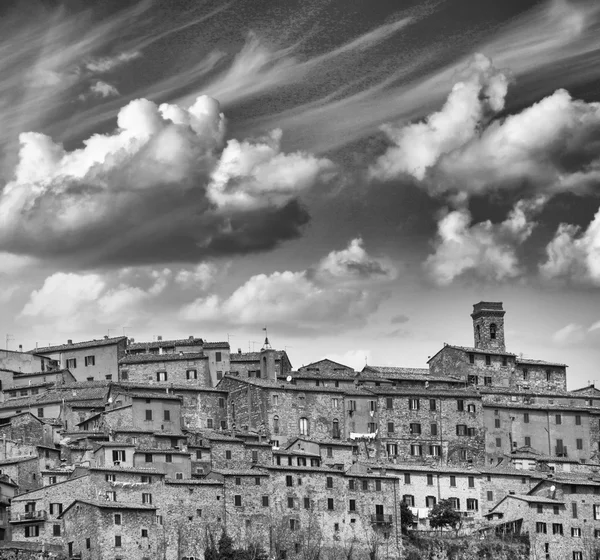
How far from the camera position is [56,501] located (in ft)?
270

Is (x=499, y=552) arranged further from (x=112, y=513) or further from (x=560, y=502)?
(x=112, y=513)

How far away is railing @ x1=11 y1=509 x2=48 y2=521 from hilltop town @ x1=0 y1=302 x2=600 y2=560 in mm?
122

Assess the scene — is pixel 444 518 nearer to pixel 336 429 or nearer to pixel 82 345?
pixel 336 429

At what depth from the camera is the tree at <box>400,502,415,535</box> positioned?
297ft

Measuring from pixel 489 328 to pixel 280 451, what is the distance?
3174cm

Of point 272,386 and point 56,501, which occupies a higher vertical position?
point 272,386

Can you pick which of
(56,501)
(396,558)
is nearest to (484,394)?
(396,558)

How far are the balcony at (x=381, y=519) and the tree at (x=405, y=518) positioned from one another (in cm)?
131

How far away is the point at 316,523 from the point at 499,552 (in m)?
11.1

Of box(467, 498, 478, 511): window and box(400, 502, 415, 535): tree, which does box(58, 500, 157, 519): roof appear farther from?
box(467, 498, 478, 511): window

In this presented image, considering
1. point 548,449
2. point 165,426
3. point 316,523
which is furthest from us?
point 548,449

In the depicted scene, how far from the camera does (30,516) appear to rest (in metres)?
81.6

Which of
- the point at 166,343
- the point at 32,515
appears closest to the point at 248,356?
the point at 166,343

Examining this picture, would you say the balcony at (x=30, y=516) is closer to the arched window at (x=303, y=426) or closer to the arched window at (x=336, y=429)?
the arched window at (x=303, y=426)
